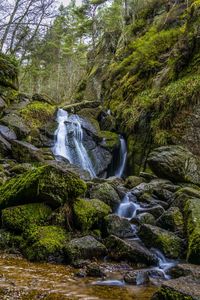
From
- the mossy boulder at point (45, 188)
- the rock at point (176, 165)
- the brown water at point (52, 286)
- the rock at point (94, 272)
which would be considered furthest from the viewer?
the rock at point (176, 165)

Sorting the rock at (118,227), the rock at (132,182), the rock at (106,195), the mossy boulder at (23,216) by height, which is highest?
the rock at (132,182)

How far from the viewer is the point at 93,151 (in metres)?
16.0

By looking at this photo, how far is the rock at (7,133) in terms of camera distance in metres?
13.9

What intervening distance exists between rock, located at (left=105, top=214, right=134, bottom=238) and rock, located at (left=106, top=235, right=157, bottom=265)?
28.5 inches

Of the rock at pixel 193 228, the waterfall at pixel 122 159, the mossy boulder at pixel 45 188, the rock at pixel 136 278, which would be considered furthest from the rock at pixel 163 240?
the waterfall at pixel 122 159

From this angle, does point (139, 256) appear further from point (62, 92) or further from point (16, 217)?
point (62, 92)

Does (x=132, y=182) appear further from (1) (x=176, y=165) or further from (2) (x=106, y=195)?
(2) (x=106, y=195)

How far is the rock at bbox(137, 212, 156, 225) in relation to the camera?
317 inches

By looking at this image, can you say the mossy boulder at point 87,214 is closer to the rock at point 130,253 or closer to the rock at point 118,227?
the rock at point 118,227

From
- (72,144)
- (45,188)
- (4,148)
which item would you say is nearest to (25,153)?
(4,148)

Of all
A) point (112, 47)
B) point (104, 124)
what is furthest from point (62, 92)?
point (104, 124)

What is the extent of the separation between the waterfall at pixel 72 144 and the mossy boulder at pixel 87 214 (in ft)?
23.0

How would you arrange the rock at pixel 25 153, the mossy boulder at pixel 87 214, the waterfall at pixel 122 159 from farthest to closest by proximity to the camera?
1. the waterfall at pixel 122 159
2. the rock at pixel 25 153
3. the mossy boulder at pixel 87 214

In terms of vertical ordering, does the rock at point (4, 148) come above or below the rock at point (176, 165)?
above
